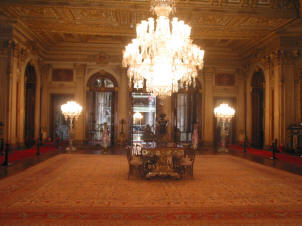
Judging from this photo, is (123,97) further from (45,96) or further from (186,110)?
(45,96)

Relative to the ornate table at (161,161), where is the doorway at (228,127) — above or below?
above

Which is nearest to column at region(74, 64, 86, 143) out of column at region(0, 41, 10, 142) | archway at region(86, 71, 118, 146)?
archway at region(86, 71, 118, 146)

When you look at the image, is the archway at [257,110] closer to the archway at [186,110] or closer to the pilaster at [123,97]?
the archway at [186,110]

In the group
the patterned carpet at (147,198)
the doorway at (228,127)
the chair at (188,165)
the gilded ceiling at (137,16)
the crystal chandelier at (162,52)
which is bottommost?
the patterned carpet at (147,198)

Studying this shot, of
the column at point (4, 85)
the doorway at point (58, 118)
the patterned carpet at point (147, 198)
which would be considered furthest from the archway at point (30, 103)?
the patterned carpet at point (147, 198)

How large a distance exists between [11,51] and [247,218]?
9.22 meters

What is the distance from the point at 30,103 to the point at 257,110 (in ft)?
34.4

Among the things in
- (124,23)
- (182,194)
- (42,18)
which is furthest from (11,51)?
(182,194)

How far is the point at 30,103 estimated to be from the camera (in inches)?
474

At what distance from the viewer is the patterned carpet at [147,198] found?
361 centimetres

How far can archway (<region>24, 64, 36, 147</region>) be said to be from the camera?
11882 millimetres

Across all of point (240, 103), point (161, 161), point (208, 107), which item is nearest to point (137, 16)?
point (161, 161)

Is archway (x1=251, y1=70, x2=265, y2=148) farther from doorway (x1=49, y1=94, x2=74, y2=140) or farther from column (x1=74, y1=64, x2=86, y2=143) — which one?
doorway (x1=49, y1=94, x2=74, y2=140)

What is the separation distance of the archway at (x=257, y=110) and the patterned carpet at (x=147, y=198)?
→ 20.2 feet
